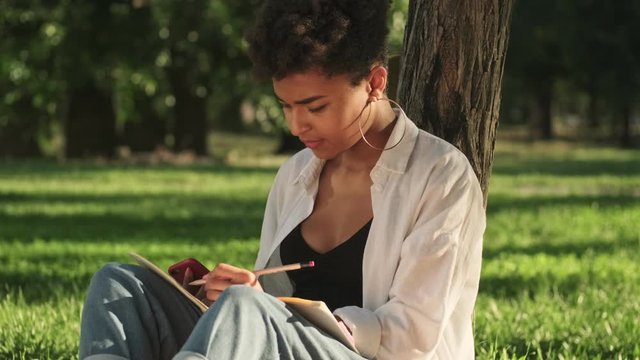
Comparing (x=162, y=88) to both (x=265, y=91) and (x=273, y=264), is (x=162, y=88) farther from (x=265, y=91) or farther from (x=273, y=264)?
(x=273, y=264)

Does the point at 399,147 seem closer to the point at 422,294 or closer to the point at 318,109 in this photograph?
the point at 318,109

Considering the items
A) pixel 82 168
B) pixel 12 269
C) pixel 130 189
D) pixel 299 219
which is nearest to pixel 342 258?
pixel 299 219

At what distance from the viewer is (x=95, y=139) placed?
28.7 metres

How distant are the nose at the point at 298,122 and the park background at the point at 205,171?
105 centimetres

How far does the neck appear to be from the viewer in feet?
14.1

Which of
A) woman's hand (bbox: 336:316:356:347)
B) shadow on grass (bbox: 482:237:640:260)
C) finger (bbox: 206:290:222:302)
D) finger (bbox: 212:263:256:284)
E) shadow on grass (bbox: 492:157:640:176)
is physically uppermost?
finger (bbox: 212:263:256:284)

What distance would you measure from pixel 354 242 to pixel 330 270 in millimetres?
130

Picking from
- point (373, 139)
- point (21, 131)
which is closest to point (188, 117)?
point (21, 131)

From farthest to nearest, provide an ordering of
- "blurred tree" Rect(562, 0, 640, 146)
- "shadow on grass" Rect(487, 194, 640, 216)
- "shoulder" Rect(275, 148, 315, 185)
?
"blurred tree" Rect(562, 0, 640, 146) < "shadow on grass" Rect(487, 194, 640, 216) < "shoulder" Rect(275, 148, 315, 185)

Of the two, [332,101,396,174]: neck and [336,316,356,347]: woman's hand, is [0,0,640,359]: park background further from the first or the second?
[336,316,356,347]: woman's hand

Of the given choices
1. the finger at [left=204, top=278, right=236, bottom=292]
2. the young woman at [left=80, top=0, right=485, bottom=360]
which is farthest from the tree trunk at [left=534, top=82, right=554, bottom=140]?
the finger at [left=204, top=278, right=236, bottom=292]

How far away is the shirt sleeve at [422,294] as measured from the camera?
3.99 meters

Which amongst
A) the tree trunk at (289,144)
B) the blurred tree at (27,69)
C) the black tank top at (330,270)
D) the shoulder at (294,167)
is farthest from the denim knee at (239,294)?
the tree trunk at (289,144)

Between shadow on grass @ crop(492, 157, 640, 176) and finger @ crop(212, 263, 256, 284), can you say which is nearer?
finger @ crop(212, 263, 256, 284)
